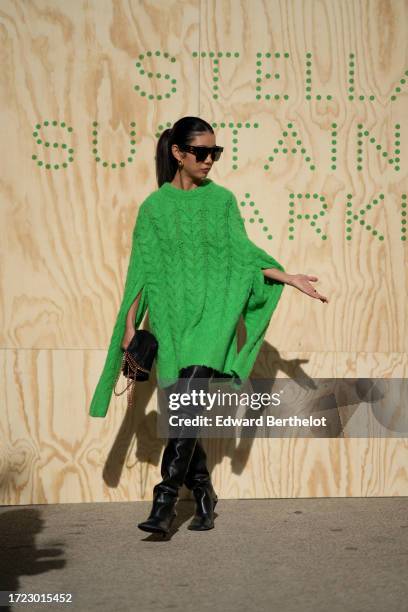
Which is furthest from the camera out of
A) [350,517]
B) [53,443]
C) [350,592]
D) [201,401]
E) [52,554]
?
[53,443]

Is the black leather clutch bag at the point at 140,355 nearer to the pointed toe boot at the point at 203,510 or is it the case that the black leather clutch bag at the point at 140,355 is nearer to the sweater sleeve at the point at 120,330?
the sweater sleeve at the point at 120,330

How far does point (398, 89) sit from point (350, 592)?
348cm

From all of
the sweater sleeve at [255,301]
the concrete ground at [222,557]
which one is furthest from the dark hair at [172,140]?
the concrete ground at [222,557]

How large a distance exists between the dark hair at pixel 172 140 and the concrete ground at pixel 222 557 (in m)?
1.91

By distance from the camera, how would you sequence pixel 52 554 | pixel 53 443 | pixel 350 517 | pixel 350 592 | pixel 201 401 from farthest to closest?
pixel 53 443 < pixel 350 517 < pixel 201 401 < pixel 52 554 < pixel 350 592

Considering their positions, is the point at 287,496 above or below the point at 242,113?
below

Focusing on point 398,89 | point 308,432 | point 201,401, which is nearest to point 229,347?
point 201,401

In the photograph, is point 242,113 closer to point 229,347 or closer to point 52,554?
point 229,347

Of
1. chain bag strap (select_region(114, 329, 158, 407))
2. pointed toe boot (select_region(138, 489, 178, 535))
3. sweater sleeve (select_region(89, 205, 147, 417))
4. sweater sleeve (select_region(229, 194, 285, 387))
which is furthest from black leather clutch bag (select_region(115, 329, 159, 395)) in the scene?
pointed toe boot (select_region(138, 489, 178, 535))

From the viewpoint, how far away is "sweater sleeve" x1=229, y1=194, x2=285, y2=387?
5816 mm

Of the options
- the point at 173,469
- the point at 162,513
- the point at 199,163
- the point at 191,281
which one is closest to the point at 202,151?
the point at 199,163

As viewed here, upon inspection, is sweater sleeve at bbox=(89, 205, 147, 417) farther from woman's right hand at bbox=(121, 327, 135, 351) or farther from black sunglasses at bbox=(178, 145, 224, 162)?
black sunglasses at bbox=(178, 145, 224, 162)

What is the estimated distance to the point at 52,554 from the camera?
16.6 feet

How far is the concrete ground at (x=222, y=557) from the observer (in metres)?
4.23
